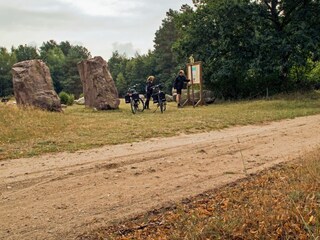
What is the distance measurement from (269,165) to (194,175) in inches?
49.6

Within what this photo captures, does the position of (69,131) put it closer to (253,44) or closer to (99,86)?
(99,86)

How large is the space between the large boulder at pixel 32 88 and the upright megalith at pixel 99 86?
7.18 feet

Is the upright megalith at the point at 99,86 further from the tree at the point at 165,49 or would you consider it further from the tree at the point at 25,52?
the tree at the point at 25,52

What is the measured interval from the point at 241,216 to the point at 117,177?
6.57ft

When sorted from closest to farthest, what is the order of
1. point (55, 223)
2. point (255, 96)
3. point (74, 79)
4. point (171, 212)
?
point (55, 223), point (171, 212), point (255, 96), point (74, 79)

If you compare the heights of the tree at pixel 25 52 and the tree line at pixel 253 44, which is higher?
the tree at pixel 25 52

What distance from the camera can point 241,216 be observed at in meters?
3.38

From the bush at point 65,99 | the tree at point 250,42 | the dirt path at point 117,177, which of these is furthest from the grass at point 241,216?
the bush at point 65,99

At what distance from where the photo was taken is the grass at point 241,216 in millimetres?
3119

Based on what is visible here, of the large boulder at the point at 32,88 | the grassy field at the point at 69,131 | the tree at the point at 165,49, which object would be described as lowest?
the grassy field at the point at 69,131

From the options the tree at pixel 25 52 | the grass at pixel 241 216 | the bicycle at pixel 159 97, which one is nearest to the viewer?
the grass at pixel 241 216

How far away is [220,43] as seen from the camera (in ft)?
67.7

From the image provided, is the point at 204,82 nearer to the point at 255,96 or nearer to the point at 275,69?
the point at 255,96

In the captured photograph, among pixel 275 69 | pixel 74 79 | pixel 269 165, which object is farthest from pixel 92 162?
pixel 74 79
